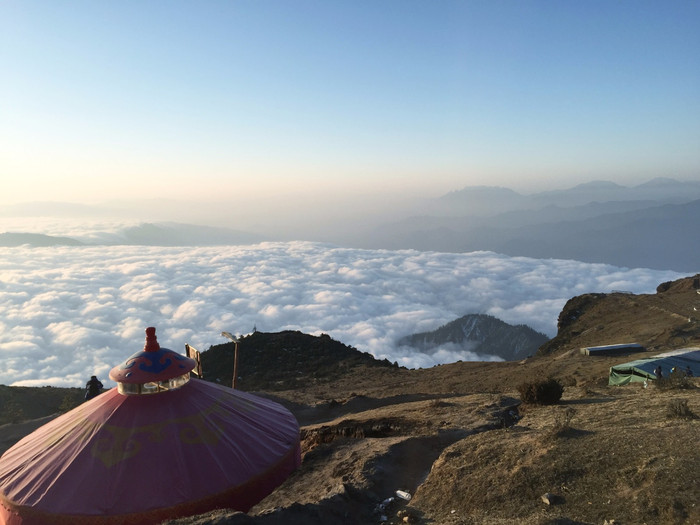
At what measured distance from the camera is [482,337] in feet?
400

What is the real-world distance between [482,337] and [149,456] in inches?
4830

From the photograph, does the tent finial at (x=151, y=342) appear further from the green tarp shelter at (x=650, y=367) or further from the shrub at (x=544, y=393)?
the green tarp shelter at (x=650, y=367)

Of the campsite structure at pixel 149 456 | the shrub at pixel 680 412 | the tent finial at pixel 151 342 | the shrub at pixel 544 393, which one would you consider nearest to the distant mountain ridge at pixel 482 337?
the shrub at pixel 544 393

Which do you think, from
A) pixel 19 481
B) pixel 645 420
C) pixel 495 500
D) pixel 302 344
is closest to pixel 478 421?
pixel 645 420

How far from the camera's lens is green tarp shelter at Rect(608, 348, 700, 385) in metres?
16.8

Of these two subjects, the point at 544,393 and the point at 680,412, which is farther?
the point at 544,393

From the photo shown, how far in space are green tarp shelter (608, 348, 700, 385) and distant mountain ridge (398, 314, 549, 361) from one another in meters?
91.2

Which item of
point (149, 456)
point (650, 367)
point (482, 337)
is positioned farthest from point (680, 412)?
point (482, 337)

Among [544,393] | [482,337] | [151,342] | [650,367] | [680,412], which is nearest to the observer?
[680,412]

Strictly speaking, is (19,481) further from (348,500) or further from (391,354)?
(391,354)

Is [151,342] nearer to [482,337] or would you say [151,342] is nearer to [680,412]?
[680,412]

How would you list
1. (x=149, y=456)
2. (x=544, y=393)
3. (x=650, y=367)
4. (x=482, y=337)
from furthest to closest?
(x=482, y=337) < (x=650, y=367) < (x=544, y=393) < (x=149, y=456)

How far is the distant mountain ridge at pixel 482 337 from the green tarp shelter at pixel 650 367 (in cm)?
9121

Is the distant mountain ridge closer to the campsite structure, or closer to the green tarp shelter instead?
the green tarp shelter
